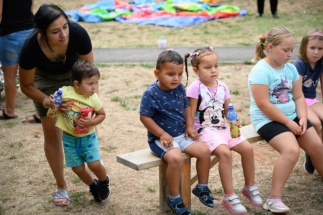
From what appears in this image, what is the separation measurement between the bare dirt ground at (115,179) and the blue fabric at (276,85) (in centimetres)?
75

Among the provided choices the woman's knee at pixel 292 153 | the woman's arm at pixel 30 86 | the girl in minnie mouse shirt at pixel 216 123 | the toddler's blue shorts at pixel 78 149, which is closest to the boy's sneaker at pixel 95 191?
the toddler's blue shorts at pixel 78 149

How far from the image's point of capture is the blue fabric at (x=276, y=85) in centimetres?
332

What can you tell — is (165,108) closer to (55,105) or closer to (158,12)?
(55,105)

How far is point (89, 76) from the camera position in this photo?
2.92 m

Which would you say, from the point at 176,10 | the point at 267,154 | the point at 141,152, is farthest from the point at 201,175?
the point at 176,10

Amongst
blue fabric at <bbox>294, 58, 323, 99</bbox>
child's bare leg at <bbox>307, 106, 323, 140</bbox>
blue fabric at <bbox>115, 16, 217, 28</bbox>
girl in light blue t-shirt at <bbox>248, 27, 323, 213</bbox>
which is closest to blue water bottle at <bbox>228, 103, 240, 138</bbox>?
girl in light blue t-shirt at <bbox>248, 27, 323, 213</bbox>

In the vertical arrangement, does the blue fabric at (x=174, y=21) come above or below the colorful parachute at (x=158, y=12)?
below

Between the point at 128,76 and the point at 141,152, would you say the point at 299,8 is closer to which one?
the point at 128,76

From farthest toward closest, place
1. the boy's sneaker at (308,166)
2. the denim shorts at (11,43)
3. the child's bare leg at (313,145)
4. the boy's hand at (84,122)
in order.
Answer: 1. the denim shorts at (11,43)
2. the boy's sneaker at (308,166)
3. the child's bare leg at (313,145)
4. the boy's hand at (84,122)

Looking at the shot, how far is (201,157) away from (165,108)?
49cm

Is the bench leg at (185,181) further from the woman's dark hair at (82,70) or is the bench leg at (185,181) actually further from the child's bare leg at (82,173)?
the woman's dark hair at (82,70)

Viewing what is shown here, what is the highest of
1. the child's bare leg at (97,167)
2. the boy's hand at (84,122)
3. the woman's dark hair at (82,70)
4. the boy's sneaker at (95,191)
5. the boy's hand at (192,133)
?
the woman's dark hair at (82,70)

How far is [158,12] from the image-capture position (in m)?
14.1

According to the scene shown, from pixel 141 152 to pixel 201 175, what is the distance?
1.75 feet
